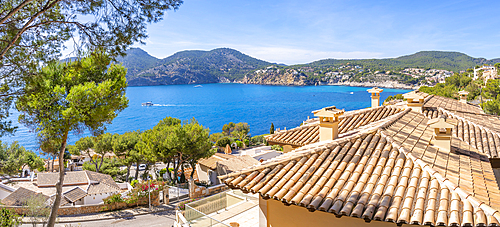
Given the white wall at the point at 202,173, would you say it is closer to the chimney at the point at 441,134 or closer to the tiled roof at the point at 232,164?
the tiled roof at the point at 232,164

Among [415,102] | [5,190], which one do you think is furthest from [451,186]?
[5,190]

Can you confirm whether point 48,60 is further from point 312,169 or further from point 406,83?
point 406,83

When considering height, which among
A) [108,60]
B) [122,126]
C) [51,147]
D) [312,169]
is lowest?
[122,126]

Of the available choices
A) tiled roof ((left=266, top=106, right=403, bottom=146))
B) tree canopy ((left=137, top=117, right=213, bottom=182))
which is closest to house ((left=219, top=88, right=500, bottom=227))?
tiled roof ((left=266, top=106, right=403, bottom=146))

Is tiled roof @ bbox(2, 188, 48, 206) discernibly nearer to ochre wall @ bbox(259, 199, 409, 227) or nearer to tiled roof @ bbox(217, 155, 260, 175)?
tiled roof @ bbox(217, 155, 260, 175)

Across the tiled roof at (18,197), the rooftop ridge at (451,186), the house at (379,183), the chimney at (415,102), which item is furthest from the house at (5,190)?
the chimney at (415,102)

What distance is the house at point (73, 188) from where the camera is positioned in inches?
767

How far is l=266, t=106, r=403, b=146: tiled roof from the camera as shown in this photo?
35.7 ft

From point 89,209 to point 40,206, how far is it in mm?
3986

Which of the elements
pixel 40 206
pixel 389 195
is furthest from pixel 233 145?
pixel 389 195

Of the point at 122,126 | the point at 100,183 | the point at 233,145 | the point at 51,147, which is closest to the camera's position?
the point at 51,147

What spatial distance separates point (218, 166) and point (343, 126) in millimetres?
14594

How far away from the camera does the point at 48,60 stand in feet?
25.3

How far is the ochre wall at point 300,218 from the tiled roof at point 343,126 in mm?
5358
